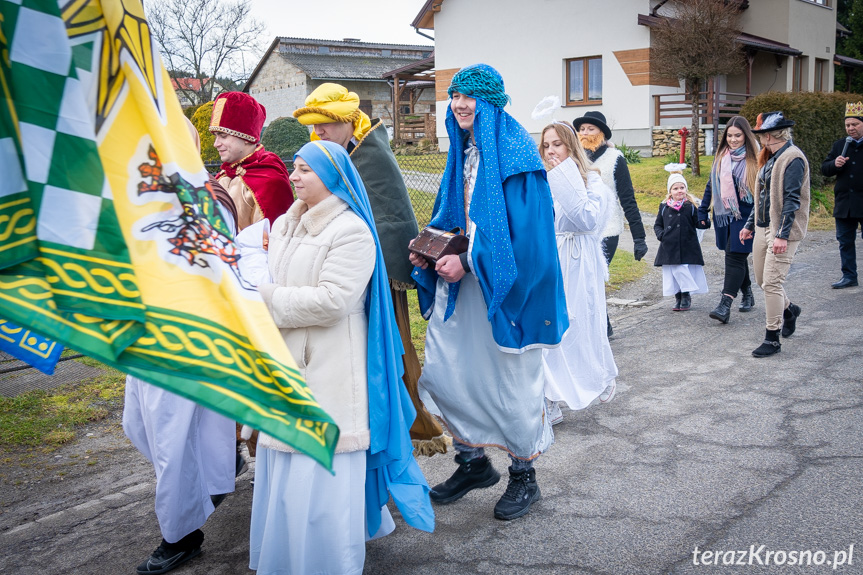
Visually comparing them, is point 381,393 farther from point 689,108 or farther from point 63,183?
point 689,108

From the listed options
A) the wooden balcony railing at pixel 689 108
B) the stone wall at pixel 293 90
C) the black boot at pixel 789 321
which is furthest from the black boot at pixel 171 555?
the stone wall at pixel 293 90

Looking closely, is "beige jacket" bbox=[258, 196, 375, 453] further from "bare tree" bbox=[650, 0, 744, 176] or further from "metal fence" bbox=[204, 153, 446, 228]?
"bare tree" bbox=[650, 0, 744, 176]

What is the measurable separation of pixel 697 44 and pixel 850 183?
11.3 meters

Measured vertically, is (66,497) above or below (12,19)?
below

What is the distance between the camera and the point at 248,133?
175 inches

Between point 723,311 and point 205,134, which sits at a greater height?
point 205,134

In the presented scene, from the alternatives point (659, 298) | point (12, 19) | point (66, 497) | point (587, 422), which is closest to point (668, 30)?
point (659, 298)

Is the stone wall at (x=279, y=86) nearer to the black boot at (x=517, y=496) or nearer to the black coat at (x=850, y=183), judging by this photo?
the black coat at (x=850, y=183)

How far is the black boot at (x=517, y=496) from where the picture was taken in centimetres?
378

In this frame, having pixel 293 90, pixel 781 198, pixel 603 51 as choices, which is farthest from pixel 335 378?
pixel 293 90

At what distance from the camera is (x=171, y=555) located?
3400mm

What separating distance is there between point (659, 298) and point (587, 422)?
4431 millimetres

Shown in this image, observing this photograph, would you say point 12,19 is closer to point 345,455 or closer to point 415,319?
point 345,455

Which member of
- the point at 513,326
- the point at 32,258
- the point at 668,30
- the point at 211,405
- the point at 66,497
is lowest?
the point at 66,497
